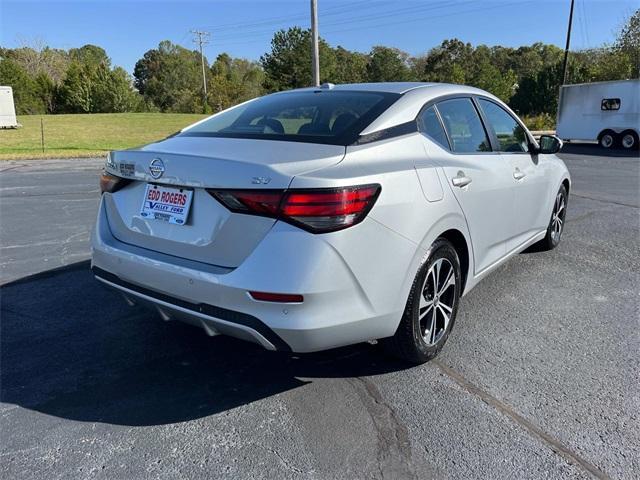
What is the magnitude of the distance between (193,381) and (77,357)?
81cm

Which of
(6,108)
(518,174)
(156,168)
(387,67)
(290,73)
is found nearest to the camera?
(156,168)

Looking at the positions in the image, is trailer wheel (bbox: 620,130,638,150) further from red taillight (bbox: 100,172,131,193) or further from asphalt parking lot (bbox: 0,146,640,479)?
red taillight (bbox: 100,172,131,193)

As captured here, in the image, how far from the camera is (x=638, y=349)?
3.36m

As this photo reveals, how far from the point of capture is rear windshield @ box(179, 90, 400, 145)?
289cm

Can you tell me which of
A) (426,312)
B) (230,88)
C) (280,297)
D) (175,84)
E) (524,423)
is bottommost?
(524,423)

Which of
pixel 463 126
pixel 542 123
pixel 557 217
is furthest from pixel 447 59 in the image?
pixel 463 126

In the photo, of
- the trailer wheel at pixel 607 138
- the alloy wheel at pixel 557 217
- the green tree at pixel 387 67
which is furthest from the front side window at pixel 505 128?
the green tree at pixel 387 67

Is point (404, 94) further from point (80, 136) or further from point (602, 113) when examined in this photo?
point (80, 136)

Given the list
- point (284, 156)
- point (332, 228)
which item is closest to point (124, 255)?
point (284, 156)

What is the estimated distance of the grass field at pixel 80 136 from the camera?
1958 cm

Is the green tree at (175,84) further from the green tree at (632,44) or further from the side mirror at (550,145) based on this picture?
the side mirror at (550,145)

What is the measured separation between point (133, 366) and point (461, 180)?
223 cm

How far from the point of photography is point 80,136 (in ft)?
99.0

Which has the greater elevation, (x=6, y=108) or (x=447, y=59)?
(x=447, y=59)
